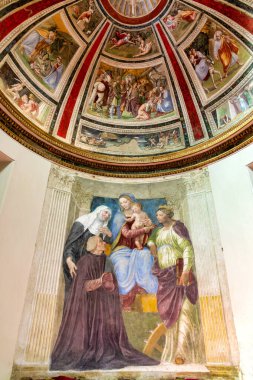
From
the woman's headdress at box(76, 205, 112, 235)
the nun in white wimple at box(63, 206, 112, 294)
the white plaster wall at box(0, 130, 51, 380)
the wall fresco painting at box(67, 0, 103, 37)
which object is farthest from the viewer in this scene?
the wall fresco painting at box(67, 0, 103, 37)

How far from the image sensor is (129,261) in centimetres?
916

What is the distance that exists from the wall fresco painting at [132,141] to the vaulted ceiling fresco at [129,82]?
0.04m

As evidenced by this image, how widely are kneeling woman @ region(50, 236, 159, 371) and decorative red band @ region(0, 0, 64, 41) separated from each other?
7.18m

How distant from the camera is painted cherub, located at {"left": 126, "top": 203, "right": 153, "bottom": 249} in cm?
952

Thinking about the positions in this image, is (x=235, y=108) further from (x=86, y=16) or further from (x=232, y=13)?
(x=86, y=16)

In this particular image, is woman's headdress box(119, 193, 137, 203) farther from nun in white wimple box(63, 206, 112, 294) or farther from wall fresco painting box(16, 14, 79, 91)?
wall fresco painting box(16, 14, 79, 91)

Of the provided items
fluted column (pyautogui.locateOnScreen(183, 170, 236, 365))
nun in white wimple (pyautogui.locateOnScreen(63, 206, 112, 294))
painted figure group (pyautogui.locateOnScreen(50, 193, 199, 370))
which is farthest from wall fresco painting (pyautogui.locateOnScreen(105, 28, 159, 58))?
nun in white wimple (pyautogui.locateOnScreen(63, 206, 112, 294))

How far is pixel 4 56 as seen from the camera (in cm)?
912

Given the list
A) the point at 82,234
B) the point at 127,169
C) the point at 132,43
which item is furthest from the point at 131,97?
the point at 82,234

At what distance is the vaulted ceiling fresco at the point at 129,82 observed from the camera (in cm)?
955

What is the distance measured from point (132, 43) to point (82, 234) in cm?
753

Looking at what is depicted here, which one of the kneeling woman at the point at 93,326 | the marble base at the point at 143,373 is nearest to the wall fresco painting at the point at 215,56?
the kneeling woman at the point at 93,326

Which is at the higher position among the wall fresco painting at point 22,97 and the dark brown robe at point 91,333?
the wall fresco painting at point 22,97

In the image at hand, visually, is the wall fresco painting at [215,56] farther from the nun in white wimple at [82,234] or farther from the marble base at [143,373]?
the marble base at [143,373]
